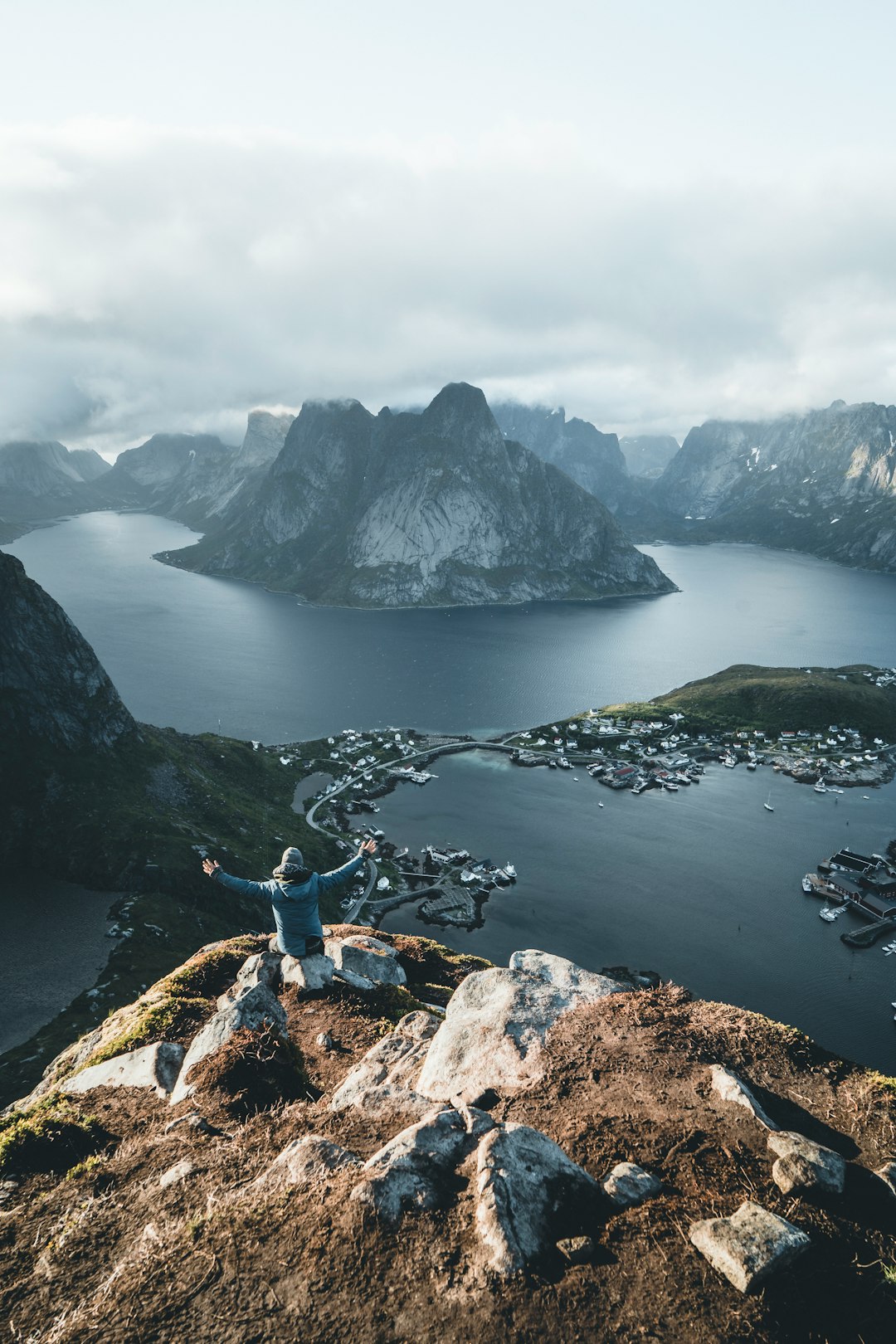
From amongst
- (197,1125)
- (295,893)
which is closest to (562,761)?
(295,893)

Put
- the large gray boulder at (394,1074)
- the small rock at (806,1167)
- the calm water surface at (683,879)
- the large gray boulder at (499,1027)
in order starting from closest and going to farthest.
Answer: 1. the small rock at (806,1167)
2. the large gray boulder at (394,1074)
3. the large gray boulder at (499,1027)
4. the calm water surface at (683,879)

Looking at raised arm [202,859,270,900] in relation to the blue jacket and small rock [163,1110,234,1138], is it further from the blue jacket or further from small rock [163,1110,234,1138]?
small rock [163,1110,234,1138]

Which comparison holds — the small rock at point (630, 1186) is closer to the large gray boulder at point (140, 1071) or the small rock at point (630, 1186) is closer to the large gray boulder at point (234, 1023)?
the large gray boulder at point (234, 1023)

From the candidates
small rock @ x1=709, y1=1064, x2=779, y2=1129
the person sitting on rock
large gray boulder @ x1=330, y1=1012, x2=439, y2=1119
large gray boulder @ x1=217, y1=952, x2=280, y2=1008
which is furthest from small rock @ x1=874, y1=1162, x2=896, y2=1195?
large gray boulder @ x1=217, y1=952, x2=280, y2=1008

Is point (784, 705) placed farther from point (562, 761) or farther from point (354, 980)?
point (354, 980)

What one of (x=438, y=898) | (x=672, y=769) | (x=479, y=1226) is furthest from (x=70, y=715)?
(x=672, y=769)

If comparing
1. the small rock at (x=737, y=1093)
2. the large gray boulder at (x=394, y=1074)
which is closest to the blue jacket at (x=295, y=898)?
the large gray boulder at (x=394, y=1074)

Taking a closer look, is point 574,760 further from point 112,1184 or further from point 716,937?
point 112,1184
